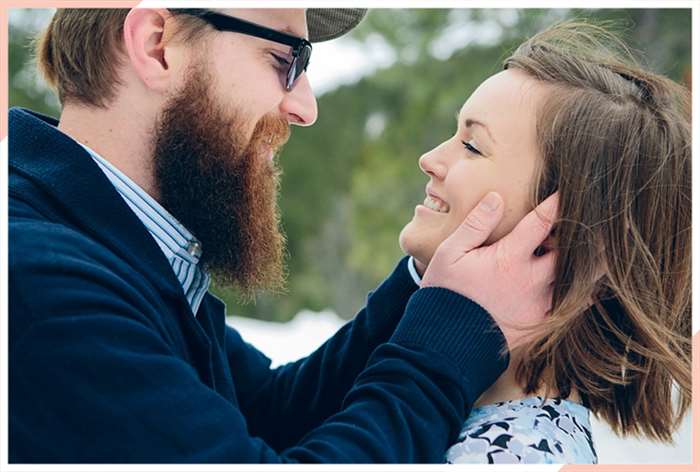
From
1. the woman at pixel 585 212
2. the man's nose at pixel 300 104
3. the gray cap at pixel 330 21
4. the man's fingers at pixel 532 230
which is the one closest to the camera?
the man's fingers at pixel 532 230

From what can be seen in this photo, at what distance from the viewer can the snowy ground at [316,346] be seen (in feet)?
10.4

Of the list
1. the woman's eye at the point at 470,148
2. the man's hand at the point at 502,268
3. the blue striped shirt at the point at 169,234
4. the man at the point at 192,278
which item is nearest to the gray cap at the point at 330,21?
the man at the point at 192,278

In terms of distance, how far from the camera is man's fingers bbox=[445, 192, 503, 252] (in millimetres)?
2215

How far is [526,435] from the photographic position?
7.16 ft

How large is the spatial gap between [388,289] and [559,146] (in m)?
0.60

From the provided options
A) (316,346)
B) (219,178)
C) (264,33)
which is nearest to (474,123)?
(264,33)

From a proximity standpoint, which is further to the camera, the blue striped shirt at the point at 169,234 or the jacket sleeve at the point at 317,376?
the jacket sleeve at the point at 317,376

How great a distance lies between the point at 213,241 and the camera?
2.64m

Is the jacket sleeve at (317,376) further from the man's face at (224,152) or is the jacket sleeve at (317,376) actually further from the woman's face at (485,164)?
the man's face at (224,152)

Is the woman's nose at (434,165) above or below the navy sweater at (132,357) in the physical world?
above

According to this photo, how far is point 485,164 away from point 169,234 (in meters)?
0.83

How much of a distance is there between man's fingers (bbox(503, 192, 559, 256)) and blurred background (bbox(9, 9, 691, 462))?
0.85m

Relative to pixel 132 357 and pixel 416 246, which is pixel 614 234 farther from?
pixel 132 357

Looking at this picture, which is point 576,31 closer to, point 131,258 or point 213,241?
point 213,241
